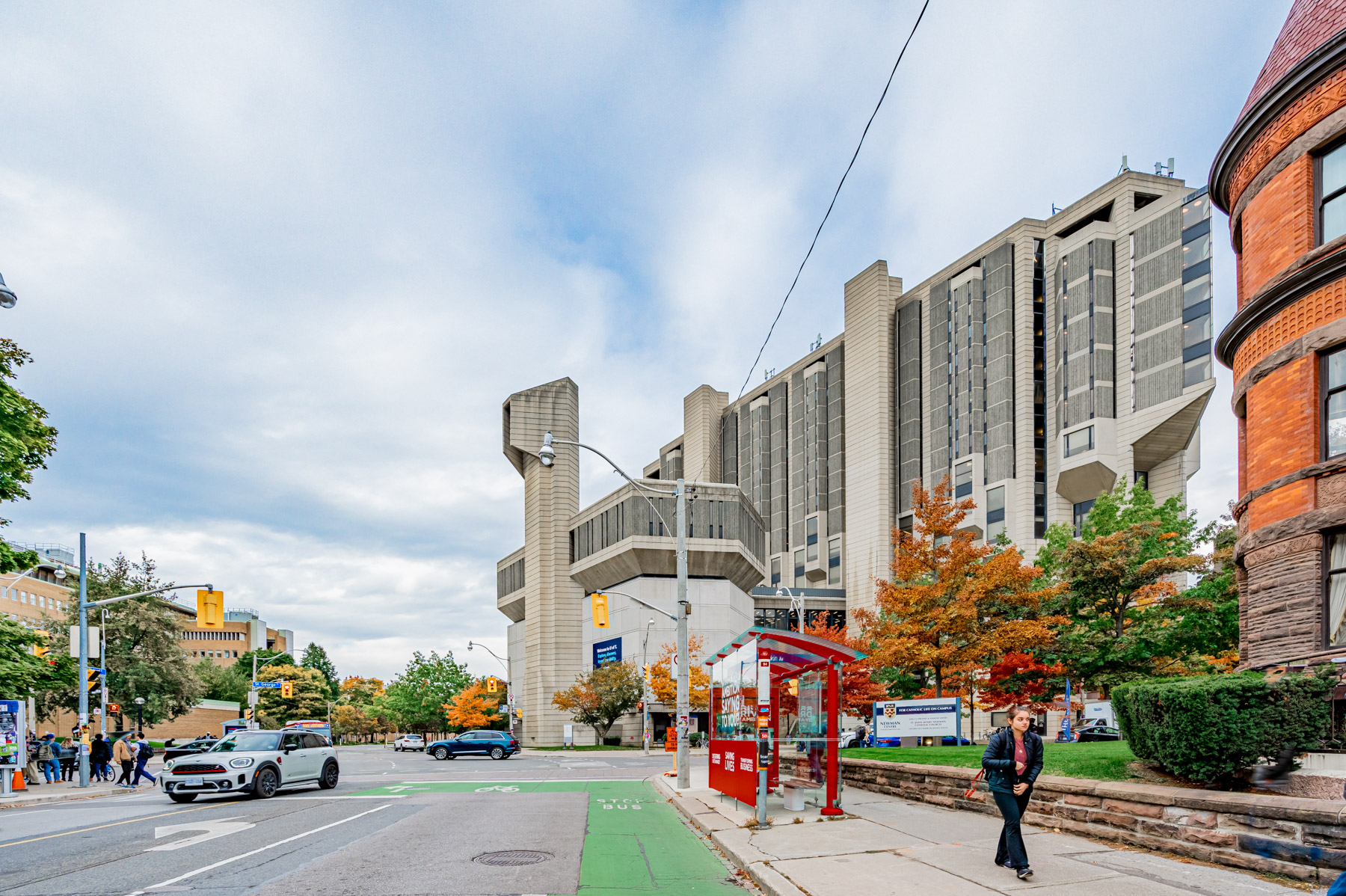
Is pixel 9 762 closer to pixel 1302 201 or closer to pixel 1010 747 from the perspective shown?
pixel 1010 747

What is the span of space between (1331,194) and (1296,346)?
2404mm

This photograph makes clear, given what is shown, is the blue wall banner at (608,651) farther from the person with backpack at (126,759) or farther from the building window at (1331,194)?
the building window at (1331,194)

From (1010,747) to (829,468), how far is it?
3494 inches

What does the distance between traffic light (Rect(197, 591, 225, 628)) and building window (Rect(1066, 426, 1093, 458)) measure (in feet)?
203

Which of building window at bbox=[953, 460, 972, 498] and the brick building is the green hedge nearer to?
the brick building

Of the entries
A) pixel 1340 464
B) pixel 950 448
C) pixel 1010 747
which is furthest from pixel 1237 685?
pixel 950 448

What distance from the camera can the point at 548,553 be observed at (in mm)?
83000

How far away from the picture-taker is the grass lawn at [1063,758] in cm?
1292

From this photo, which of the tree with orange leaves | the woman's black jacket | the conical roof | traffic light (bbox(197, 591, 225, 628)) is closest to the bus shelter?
the woman's black jacket

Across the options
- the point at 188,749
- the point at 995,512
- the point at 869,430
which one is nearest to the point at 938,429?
the point at 869,430

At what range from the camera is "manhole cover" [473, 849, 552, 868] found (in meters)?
11.2

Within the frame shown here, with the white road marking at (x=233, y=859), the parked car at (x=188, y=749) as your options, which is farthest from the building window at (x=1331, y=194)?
A: the parked car at (x=188, y=749)

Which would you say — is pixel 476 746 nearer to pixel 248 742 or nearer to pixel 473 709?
pixel 248 742

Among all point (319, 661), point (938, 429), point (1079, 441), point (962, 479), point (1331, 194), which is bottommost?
point (319, 661)
